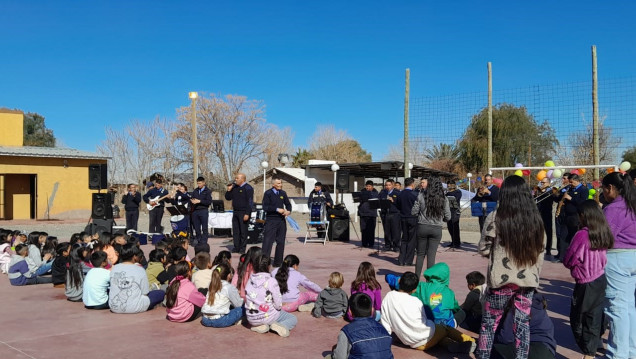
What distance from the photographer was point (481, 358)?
4.19m

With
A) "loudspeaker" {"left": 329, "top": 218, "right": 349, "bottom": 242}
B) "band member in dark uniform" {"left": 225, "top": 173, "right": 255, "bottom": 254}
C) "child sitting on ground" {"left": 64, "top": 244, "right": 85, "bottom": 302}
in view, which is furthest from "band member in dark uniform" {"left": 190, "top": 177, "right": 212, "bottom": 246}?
"child sitting on ground" {"left": 64, "top": 244, "right": 85, "bottom": 302}

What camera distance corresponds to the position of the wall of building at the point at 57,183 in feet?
90.8

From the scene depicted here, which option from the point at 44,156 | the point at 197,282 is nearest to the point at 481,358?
the point at 197,282

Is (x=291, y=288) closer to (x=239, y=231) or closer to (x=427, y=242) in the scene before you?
(x=427, y=242)

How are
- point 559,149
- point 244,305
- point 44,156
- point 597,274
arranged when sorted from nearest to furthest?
point 597,274 < point 244,305 < point 559,149 < point 44,156

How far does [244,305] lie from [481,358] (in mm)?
3225

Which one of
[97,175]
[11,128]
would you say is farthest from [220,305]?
[11,128]

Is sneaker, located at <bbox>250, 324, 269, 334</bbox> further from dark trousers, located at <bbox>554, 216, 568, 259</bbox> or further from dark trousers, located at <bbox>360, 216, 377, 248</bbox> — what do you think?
dark trousers, located at <bbox>360, 216, 377, 248</bbox>

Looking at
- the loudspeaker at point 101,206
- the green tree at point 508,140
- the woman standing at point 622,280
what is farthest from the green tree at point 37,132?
the woman standing at point 622,280

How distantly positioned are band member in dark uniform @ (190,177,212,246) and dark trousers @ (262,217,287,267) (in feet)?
12.0

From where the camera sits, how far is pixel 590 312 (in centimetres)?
497

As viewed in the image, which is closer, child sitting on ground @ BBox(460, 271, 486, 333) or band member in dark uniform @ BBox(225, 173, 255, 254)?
child sitting on ground @ BBox(460, 271, 486, 333)

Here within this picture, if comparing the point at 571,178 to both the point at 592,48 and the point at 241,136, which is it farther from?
the point at 241,136

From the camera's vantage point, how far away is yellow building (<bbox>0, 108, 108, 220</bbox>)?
27688 mm
